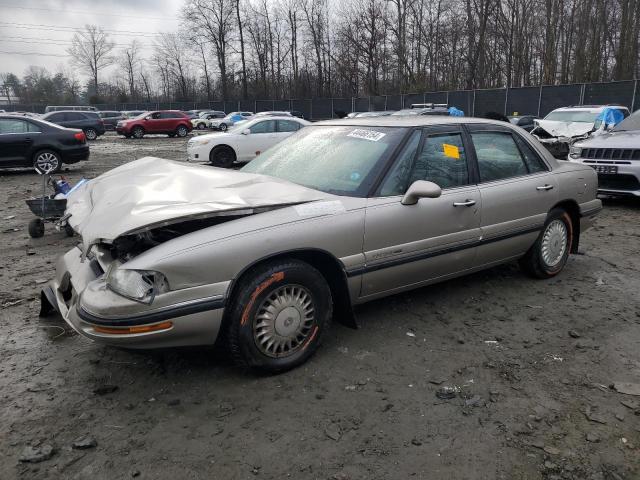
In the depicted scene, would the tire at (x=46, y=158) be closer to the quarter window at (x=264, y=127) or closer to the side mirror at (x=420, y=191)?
the quarter window at (x=264, y=127)

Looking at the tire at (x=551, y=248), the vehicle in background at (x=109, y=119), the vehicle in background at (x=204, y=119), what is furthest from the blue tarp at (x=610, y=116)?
the vehicle in background at (x=109, y=119)

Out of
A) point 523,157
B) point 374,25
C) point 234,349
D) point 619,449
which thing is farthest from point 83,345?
point 374,25

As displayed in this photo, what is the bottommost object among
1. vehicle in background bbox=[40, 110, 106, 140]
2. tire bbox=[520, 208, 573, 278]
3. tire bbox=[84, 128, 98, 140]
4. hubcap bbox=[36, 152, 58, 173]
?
tire bbox=[520, 208, 573, 278]

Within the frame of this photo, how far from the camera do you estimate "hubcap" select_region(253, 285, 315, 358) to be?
9.80 feet

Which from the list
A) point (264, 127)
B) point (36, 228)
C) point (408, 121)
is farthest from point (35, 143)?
point (408, 121)

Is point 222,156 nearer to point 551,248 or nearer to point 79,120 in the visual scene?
point 551,248

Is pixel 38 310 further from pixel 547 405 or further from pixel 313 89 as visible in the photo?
pixel 313 89

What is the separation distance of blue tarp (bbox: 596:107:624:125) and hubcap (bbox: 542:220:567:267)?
913cm

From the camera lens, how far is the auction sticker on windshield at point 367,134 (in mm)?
3785

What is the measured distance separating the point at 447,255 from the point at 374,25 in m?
46.9

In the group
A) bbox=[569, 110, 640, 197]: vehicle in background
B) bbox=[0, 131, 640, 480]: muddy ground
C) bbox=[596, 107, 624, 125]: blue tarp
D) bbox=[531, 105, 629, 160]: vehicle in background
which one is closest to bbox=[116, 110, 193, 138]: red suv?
bbox=[531, 105, 629, 160]: vehicle in background

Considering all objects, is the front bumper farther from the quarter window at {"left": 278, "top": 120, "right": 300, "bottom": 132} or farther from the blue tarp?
the blue tarp

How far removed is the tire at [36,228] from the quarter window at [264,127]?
8.56 meters

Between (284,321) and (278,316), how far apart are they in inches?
2.5
